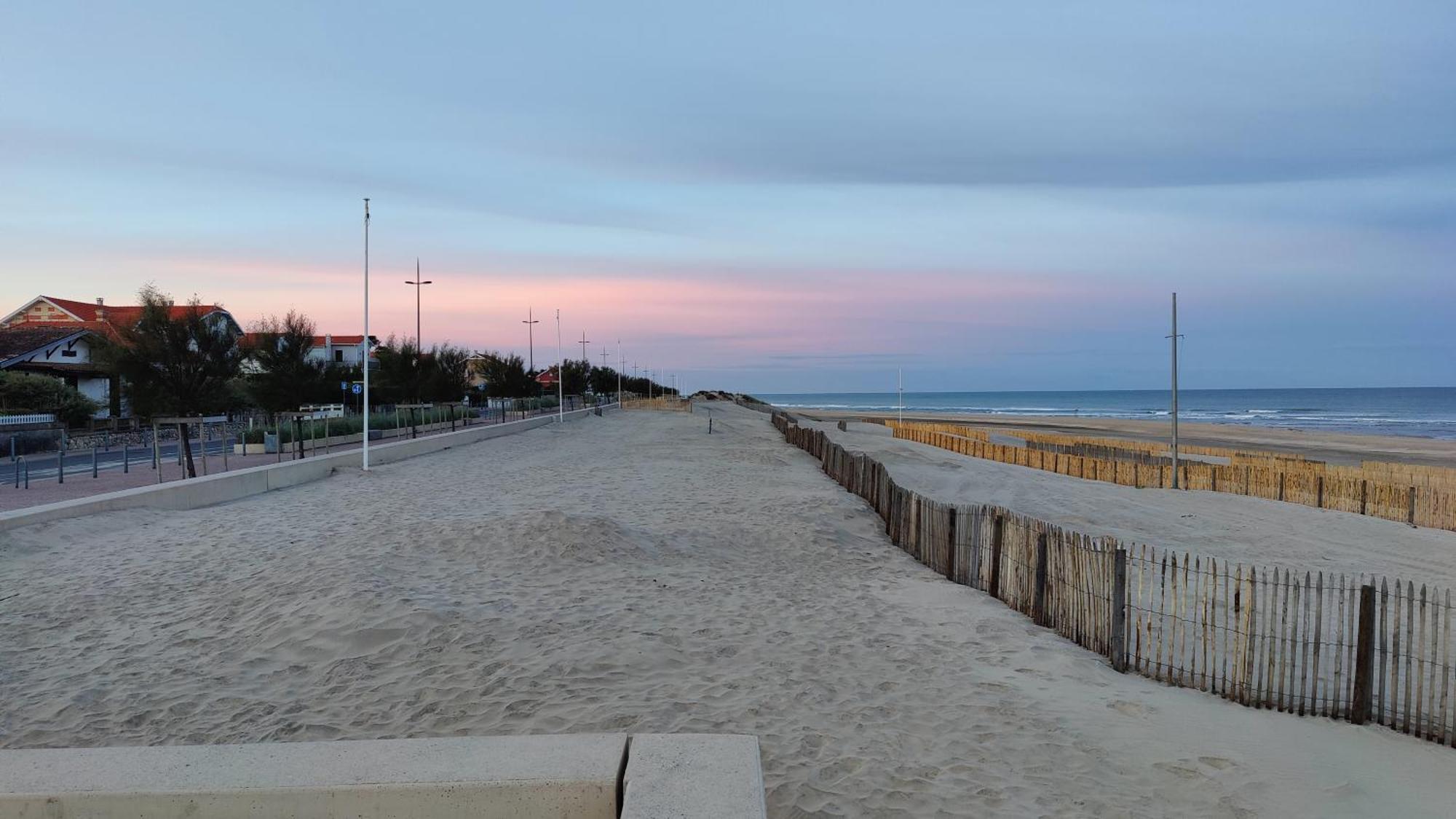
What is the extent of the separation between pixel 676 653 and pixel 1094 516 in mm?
11771

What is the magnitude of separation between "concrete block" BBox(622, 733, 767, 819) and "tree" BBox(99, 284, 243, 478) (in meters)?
20.0

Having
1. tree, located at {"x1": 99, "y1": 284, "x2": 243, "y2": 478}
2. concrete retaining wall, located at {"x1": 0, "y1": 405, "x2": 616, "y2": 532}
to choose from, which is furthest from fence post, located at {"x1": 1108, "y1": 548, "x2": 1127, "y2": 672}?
tree, located at {"x1": 99, "y1": 284, "x2": 243, "y2": 478}

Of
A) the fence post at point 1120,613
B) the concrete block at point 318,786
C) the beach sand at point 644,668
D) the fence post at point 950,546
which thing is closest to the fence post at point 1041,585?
the beach sand at point 644,668

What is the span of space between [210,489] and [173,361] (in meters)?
8.06

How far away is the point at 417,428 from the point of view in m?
34.9

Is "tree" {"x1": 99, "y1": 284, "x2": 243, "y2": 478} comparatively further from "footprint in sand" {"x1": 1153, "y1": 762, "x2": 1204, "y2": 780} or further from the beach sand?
"footprint in sand" {"x1": 1153, "y1": 762, "x2": 1204, "y2": 780}

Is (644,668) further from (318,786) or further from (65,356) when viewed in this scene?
(65,356)

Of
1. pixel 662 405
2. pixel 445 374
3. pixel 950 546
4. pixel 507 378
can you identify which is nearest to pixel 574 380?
pixel 662 405

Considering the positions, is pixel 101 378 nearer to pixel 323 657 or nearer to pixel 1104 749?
pixel 323 657

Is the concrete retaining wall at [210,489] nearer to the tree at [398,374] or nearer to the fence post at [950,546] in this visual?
the fence post at [950,546]

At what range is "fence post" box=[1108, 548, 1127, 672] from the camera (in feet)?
22.4

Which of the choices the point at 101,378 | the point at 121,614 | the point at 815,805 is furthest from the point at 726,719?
the point at 101,378

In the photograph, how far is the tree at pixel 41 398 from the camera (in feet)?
105

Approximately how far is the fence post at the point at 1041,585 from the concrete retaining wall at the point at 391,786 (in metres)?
5.39
